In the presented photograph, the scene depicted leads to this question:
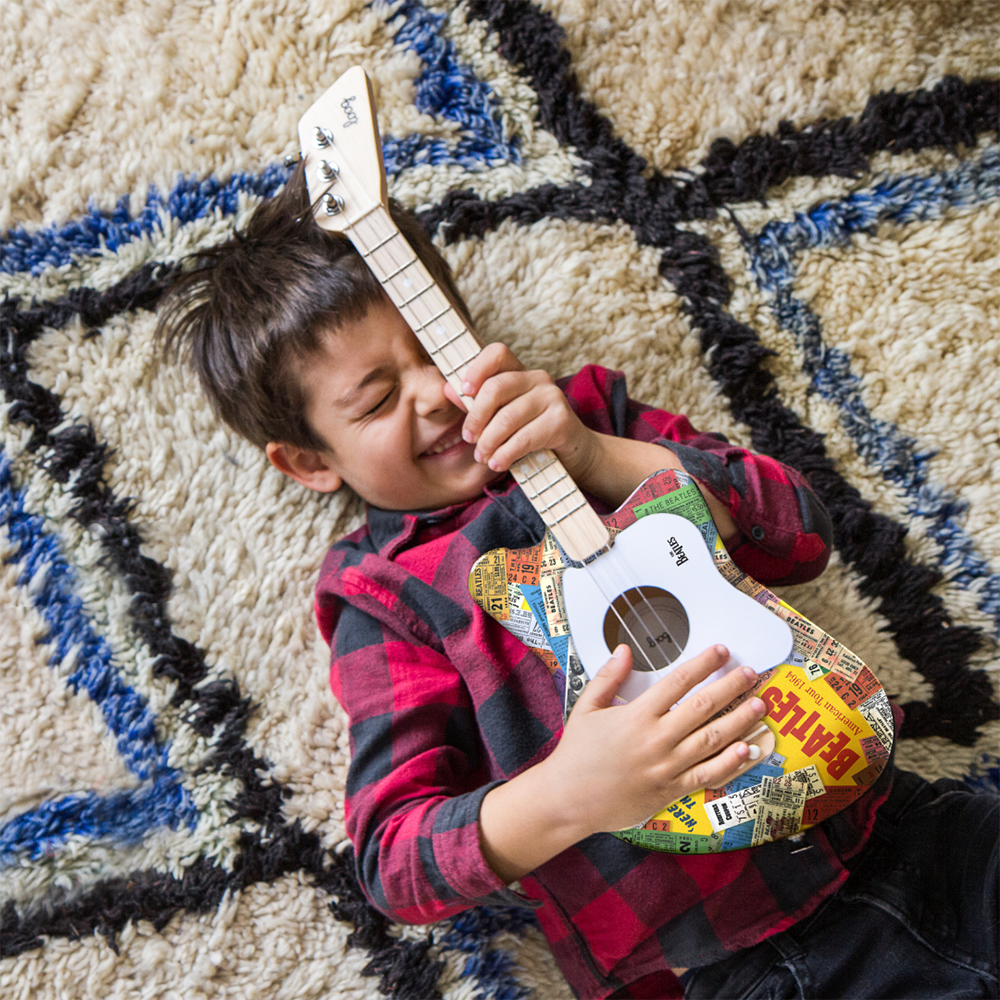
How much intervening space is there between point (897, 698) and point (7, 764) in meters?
1.01

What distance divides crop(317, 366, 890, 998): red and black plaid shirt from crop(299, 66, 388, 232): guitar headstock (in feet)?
1.01

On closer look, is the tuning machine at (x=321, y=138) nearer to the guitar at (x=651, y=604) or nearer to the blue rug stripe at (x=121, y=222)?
the guitar at (x=651, y=604)

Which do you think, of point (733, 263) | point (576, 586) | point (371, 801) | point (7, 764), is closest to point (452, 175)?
point (733, 263)

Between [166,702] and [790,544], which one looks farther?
[166,702]

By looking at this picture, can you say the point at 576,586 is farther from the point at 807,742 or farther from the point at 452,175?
the point at 452,175

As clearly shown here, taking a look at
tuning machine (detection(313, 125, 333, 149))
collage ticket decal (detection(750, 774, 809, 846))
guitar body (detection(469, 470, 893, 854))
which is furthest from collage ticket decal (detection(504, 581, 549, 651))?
tuning machine (detection(313, 125, 333, 149))

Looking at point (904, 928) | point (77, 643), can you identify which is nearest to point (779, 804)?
point (904, 928)

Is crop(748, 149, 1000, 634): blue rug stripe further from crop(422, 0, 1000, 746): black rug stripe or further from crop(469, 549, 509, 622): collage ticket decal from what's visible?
crop(469, 549, 509, 622): collage ticket decal

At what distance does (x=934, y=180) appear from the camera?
35.9 inches

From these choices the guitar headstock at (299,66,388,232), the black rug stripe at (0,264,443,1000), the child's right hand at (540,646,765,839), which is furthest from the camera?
the black rug stripe at (0,264,443,1000)

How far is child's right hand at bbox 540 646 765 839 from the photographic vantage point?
0.65 metres

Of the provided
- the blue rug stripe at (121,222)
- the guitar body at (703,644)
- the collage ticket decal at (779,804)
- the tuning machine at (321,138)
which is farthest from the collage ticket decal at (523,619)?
the blue rug stripe at (121,222)

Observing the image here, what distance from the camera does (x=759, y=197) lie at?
94cm

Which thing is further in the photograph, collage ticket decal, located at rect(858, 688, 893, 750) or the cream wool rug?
the cream wool rug
